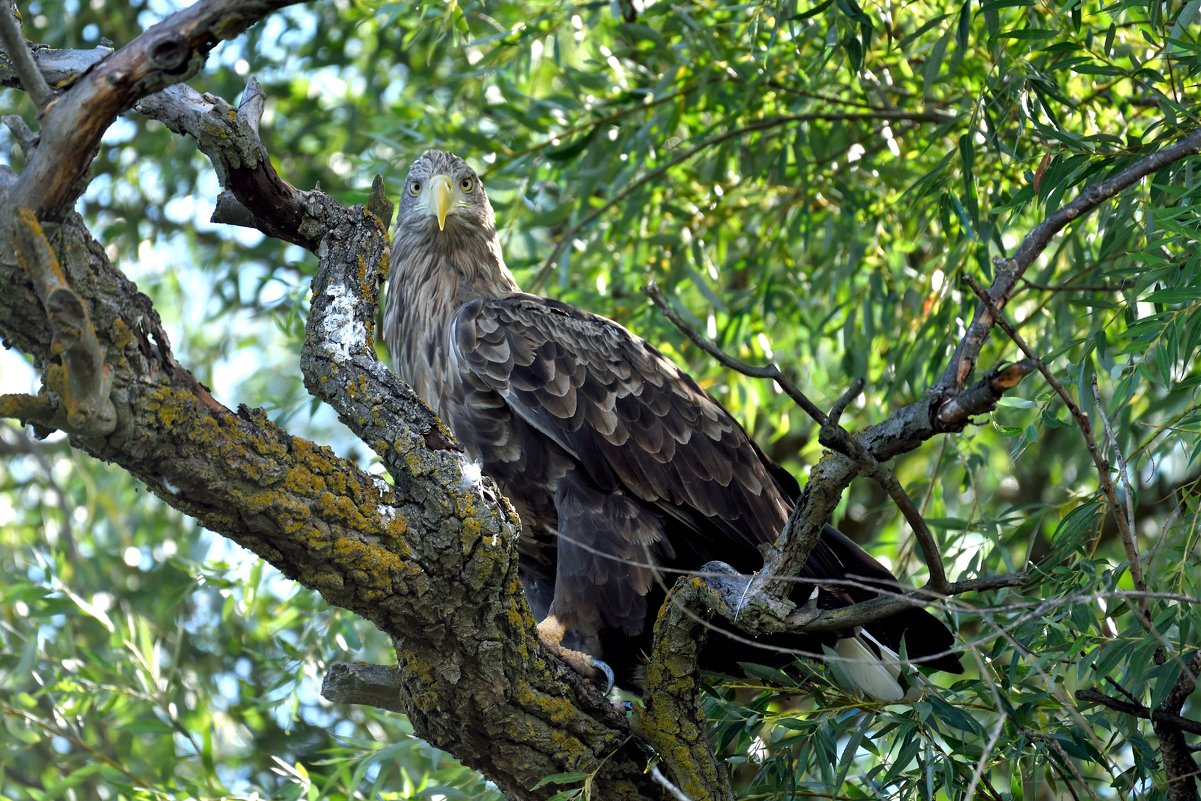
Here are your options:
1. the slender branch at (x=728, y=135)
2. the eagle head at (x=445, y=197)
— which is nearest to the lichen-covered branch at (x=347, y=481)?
the eagle head at (x=445, y=197)

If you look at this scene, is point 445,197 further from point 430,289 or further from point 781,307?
point 781,307

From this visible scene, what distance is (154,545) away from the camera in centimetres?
668

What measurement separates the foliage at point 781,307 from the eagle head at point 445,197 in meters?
0.37

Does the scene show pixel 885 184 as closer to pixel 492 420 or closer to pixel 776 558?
pixel 492 420

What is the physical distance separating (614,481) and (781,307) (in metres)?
1.88

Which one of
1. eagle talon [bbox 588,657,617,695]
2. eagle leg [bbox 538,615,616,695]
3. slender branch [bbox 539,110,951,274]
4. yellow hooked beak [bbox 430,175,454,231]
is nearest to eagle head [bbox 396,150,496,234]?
yellow hooked beak [bbox 430,175,454,231]

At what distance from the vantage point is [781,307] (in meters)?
5.30

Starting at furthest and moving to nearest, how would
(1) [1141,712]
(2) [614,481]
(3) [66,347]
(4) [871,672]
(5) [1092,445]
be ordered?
(2) [614,481] → (4) [871,672] → (1) [1141,712] → (5) [1092,445] → (3) [66,347]

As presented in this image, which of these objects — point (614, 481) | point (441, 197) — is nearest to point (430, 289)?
point (441, 197)

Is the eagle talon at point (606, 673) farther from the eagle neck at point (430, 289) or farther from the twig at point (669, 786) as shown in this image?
the eagle neck at point (430, 289)

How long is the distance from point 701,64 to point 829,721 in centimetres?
261

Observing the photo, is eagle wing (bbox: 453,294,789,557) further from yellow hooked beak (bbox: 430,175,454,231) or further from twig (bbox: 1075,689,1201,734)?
twig (bbox: 1075,689,1201,734)

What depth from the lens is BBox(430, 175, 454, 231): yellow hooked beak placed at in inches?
168

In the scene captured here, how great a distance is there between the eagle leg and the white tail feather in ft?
2.13
